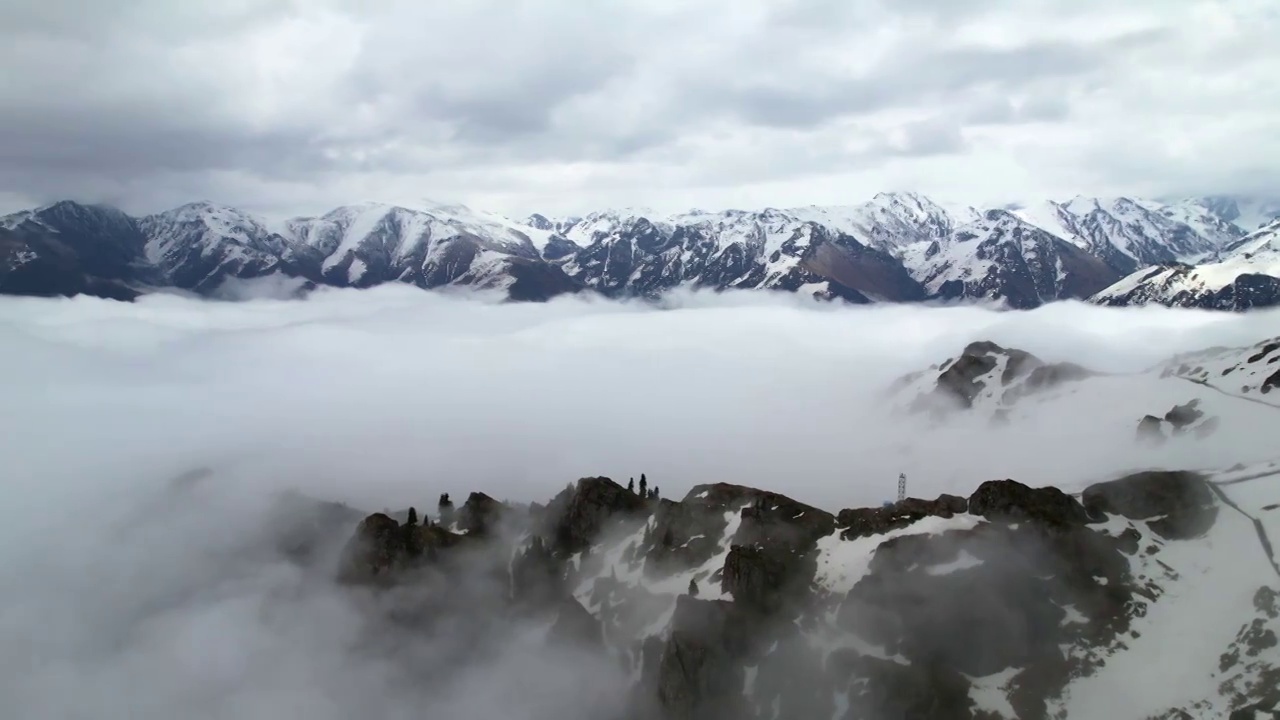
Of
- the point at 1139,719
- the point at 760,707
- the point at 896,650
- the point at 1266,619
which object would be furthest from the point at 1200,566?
the point at 760,707

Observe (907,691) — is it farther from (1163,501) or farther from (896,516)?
(1163,501)

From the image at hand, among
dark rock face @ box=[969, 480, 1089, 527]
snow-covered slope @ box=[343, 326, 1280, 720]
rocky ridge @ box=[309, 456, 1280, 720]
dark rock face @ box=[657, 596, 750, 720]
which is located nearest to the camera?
snow-covered slope @ box=[343, 326, 1280, 720]

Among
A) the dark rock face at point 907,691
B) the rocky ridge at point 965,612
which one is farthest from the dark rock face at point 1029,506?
the dark rock face at point 907,691

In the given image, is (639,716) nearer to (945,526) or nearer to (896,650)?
(896,650)

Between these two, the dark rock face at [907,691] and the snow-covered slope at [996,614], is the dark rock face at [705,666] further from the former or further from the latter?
the dark rock face at [907,691]

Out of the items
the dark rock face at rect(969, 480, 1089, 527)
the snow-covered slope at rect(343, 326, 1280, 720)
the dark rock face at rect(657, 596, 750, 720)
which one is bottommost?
the dark rock face at rect(657, 596, 750, 720)

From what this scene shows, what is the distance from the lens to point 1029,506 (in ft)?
593

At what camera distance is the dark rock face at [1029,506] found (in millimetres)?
179675

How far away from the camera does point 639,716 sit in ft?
603

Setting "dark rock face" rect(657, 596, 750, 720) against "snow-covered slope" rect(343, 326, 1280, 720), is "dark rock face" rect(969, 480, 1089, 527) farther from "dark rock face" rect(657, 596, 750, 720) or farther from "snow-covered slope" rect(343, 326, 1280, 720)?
"dark rock face" rect(657, 596, 750, 720)

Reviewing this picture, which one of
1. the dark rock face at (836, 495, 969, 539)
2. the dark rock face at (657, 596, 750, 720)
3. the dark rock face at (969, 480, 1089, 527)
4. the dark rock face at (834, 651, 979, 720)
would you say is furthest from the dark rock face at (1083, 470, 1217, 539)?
the dark rock face at (657, 596, 750, 720)

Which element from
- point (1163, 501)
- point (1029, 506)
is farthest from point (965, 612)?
point (1163, 501)

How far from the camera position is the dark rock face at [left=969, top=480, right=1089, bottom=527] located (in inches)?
7074

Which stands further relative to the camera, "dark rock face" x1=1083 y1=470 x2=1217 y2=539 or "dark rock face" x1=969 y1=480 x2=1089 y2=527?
"dark rock face" x1=969 y1=480 x2=1089 y2=527
